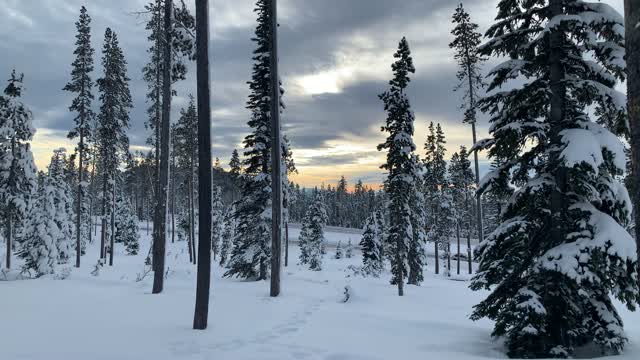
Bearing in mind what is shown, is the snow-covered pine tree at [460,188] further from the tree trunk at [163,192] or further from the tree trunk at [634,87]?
the tree trunk at [634,87]

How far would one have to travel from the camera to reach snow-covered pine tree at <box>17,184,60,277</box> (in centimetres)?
2894

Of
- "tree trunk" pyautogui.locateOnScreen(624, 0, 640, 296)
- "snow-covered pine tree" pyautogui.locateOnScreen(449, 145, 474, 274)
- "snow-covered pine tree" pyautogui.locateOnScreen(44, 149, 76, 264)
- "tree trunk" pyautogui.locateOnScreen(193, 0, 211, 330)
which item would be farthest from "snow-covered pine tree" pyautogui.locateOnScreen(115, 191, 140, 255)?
"tree trunk" pyautogui.locateOnScreen(624, 0, 640, 296)

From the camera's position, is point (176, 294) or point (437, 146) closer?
point (176, 294)

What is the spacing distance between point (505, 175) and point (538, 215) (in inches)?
44.3

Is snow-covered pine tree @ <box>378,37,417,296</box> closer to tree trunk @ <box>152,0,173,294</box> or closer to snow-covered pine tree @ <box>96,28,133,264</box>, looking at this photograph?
tree trunk @ <box>152,0,173,294</box>

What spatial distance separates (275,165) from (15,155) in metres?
22.9

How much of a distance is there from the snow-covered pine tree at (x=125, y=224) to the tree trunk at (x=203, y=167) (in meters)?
54.4

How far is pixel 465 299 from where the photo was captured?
24.3 meters

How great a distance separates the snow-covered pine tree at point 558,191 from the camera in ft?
27.8

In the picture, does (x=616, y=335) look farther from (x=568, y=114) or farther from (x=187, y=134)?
(x=187, y=134)

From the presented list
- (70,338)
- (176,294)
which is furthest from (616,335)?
(176,294)

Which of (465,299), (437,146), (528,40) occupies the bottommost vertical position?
(465,299)

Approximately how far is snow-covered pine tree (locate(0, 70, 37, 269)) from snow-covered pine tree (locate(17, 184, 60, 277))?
1.22 meters

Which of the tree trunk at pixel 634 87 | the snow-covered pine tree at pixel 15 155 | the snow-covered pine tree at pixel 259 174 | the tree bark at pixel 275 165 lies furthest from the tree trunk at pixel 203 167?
the snow-covered pine tree at pixel 15 155
